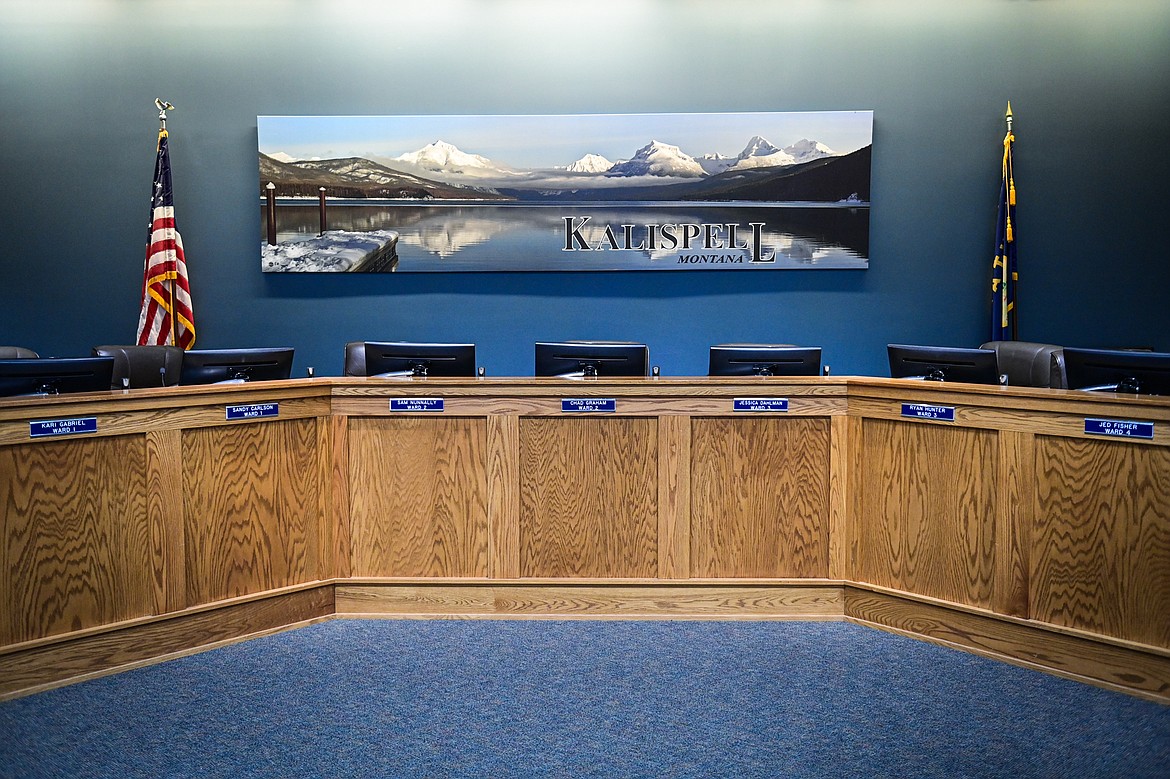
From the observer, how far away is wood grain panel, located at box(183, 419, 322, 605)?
3.38 metres

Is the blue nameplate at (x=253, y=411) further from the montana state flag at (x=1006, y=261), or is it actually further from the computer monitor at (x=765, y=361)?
the montana state flag at (x=1006, y=261)

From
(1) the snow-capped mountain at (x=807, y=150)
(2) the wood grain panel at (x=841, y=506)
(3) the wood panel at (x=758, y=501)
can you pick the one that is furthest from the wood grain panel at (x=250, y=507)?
(1) the snow-capped mountain at (x=807, y=150)

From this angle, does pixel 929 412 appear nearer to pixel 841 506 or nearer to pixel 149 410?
pixel 841 506

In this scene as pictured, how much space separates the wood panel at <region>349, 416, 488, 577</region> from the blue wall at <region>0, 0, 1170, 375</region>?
2313 millimetres

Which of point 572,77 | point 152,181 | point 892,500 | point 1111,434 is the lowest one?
point 892,500

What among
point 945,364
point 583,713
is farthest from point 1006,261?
point 583,713

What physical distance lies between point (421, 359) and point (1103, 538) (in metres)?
2.67

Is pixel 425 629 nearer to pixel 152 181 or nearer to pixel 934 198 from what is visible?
pixel 152 181

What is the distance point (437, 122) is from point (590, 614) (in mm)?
3354

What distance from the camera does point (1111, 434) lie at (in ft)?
9.83

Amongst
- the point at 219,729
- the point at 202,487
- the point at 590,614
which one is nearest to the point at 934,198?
the point at 590,614

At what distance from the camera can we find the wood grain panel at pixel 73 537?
299 centimetres

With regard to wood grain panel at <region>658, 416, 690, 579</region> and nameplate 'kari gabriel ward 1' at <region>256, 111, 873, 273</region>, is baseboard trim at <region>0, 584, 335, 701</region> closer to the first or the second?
wood grain panel at <region>658, 416, 690, 579</region>

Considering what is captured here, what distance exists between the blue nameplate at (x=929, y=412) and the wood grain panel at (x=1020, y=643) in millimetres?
708
